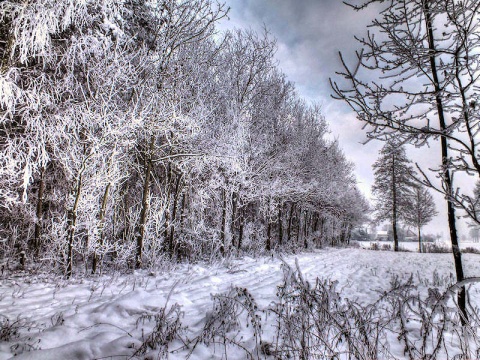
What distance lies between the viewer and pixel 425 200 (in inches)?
1184

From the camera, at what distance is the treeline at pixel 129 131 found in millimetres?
5777

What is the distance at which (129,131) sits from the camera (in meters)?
6.75

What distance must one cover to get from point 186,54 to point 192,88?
119 cm

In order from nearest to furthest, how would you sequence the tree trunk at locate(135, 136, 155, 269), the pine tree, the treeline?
the treeline
the tree trunk at locate(135, 136, 155, 269)
the pine tree

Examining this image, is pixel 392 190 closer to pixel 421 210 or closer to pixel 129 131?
pixel 421 210

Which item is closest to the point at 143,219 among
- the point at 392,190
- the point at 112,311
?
the point at 112,311

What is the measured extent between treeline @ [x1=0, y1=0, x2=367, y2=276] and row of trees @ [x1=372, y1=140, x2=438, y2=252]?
17.7m

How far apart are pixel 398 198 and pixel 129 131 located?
28951 mm

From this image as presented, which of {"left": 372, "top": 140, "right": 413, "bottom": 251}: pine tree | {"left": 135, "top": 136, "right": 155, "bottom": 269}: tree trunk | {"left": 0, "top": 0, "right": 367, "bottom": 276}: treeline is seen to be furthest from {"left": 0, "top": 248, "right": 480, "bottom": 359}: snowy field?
{"left": 372, "top": 140, "right": 413, "bottom": 251}: pine tree

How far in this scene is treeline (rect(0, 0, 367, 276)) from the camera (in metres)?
5.78

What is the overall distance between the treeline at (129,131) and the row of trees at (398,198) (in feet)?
58.1

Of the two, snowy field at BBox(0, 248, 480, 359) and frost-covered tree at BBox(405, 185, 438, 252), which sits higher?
frost-covered tree at BBox(405, 185, 438, 252)

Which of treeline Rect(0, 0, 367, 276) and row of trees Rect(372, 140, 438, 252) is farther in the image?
row of trees Rect(372, 140, 438, 252)

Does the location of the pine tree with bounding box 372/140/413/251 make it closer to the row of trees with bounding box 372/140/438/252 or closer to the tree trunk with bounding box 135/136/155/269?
the row of trees with bounding box 372/140/438/252
